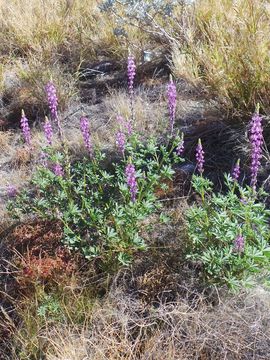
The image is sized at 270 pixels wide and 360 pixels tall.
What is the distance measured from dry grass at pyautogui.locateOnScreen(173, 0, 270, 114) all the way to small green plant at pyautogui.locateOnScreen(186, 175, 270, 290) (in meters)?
1.27

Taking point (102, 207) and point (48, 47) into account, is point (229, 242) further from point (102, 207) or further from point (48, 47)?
point (48, 47)

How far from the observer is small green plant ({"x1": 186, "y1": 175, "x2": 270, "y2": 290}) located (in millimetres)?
2549

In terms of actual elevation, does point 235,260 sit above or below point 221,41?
below

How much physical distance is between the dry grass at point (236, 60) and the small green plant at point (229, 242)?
127 centimetres

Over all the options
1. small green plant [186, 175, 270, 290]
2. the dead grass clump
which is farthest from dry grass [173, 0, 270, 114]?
the dead grass clump

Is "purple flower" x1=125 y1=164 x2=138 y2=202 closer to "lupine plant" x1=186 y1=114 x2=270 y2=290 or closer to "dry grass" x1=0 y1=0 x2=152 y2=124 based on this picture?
"lupine plant" x1=186 y1=114 x2=270 y2=290

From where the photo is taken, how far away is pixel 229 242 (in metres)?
2.72

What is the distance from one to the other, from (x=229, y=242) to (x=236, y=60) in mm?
1845

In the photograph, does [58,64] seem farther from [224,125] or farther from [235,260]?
[235,260]

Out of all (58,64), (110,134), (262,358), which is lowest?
(262,358)

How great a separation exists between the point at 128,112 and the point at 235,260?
2.41 m

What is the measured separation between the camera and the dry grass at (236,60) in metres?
3.81

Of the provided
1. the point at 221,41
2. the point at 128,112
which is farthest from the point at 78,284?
the point at 221,41

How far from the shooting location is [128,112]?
15.2ft
